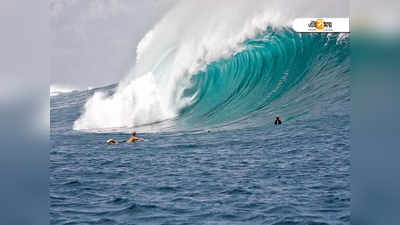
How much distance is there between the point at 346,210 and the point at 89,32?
5712 mm

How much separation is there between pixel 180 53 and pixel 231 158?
2.79 meters

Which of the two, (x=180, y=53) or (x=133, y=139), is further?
(x=180, y=53)

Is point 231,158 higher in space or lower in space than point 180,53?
lower

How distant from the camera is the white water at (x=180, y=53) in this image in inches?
354

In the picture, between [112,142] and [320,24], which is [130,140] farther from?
[320,24]

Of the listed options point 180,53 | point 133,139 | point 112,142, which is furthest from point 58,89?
point 180,53

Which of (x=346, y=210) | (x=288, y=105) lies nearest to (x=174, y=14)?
(x=288, y=105)

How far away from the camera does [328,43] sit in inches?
369

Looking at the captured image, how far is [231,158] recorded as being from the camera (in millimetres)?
7250

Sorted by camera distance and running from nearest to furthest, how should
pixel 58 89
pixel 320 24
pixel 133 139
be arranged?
1. pixel 320 24
2. pixel 133 139
3. pixel 58 89

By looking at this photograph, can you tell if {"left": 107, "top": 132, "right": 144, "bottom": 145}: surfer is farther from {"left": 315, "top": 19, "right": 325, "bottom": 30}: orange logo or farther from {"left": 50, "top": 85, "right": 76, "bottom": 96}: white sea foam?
{"left": 315, "top": 19, "right": 325, "bottom": 30}: orange logo

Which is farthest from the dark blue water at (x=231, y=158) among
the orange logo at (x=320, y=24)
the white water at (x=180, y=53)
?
the orange logo at (x=320, y=24)

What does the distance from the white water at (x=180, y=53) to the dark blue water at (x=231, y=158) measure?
338mm
